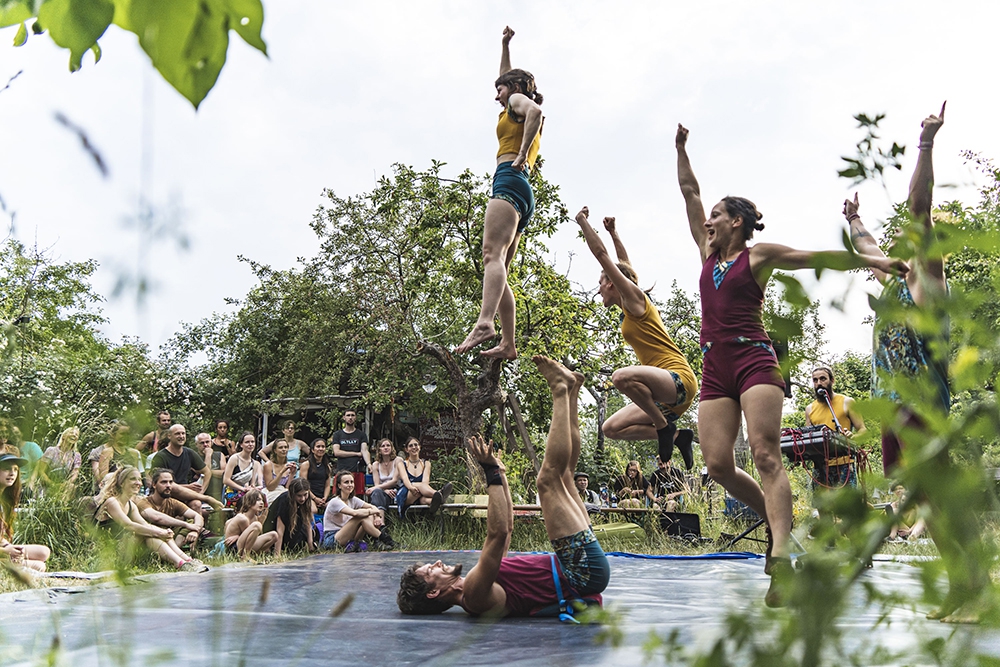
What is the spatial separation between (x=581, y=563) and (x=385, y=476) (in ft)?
18.7

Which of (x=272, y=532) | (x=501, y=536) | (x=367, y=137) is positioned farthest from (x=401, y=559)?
(x=367, y=137)

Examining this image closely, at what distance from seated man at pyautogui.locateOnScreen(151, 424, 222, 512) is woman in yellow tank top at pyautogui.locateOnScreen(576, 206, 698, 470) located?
373cm

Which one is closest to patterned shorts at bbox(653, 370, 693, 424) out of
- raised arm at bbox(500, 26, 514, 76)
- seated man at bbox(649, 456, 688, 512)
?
raised arm at bbox(500, 26, 514, 76)

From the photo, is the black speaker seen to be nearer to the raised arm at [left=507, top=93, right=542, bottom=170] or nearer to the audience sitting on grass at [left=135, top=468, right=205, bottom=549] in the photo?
the audience sitting on grass at [left=135, top=468, right=205, bottom=549]

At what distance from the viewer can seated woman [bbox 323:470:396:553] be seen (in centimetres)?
703

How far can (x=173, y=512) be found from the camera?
5820 millimetres

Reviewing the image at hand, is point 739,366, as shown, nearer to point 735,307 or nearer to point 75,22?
point 735,307

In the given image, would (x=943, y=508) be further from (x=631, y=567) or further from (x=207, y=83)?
(x=631, y=567)

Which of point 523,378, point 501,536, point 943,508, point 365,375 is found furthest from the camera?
point 365,375

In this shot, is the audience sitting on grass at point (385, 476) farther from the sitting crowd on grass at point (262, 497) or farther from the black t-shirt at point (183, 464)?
the black t-shirt at point (183, 464)

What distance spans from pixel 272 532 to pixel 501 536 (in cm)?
413

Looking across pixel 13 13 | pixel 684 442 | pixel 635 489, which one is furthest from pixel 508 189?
pixel 635 489

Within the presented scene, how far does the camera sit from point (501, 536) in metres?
2.77

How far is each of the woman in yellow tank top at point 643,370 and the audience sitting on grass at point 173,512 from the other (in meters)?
3.55
